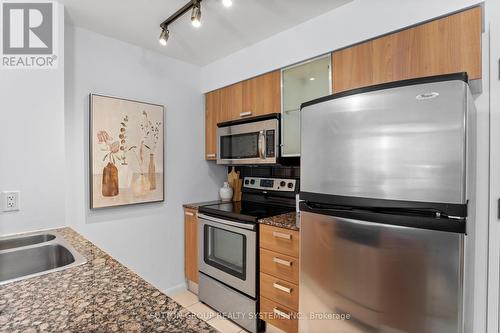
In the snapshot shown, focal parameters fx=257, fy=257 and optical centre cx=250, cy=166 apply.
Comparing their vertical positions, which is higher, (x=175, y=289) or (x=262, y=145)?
(x=262, y=145)

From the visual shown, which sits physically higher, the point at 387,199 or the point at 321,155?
the point at 321,155

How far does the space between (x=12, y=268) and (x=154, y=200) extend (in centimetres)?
123

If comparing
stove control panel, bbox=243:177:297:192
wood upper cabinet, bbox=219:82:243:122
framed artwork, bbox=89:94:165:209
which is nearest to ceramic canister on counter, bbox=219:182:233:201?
stove control panel, bbox=243:177:297:192

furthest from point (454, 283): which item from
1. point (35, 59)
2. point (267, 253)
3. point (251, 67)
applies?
point (35, 59)

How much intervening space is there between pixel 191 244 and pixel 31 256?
148cm

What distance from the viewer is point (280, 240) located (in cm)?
181

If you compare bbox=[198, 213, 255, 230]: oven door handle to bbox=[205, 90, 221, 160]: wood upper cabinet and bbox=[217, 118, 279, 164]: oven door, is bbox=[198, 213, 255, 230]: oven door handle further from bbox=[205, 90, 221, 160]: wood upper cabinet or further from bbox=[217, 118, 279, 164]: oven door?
bbox=[205, 90, 221, 160]: wood upper cabinet

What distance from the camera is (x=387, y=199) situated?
1124 mm

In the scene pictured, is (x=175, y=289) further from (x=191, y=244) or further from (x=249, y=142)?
(x=249, y=142)

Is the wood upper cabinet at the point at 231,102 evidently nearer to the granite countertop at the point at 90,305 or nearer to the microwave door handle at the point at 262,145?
the microwave door handle at the point at 262,145

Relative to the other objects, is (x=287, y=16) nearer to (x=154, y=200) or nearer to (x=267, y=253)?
(x=267, y=253)

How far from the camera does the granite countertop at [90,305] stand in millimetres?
661

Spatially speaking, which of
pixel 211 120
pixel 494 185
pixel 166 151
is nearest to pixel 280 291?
pixel 494 185

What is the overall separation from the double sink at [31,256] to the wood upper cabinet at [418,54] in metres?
1.90
